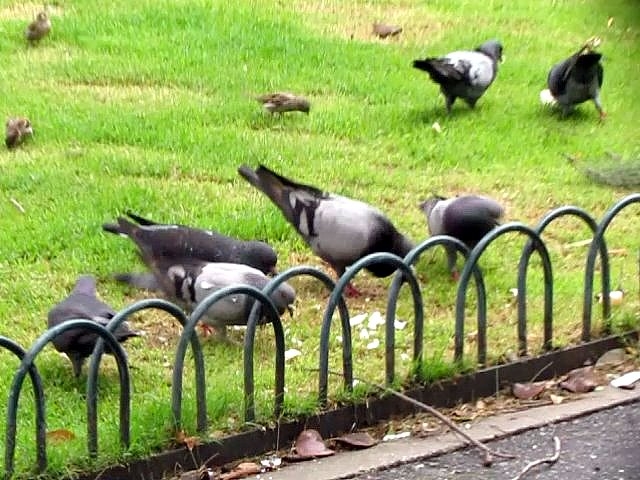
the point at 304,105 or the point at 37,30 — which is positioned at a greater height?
the point at 37,30

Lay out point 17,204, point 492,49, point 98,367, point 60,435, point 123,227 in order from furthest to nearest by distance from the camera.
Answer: point 492,49
point 17,204
point 123,227
point 60,435
point 98,367

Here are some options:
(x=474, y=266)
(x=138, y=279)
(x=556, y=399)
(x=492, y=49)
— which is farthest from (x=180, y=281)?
(x=492, y=49)

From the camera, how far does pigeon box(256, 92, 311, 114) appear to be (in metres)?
8.87

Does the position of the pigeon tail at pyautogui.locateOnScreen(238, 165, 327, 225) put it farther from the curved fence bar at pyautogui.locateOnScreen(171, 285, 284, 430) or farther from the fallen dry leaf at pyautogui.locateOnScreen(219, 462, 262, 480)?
the fallen dry leaf at pyautogui.locateOnScreen(219, 462, 262, 480)

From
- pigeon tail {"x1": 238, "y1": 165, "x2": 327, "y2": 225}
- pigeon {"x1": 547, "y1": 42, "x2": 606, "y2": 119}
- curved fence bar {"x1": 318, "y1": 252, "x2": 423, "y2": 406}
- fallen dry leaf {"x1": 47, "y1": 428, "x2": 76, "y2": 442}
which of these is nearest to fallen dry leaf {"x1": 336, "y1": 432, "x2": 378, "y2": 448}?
curved fence bar {"x1": 318, "y1": 252, "x2": 423, "y2": 406}

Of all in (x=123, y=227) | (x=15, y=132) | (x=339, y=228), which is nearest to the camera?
(x=123, y=227)

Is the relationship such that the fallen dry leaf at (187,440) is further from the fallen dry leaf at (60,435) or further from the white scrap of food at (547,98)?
the white scrap of food at (547,98)

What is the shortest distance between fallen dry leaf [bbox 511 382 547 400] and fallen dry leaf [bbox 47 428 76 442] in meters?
1.84

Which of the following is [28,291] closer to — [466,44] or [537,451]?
[537,451]

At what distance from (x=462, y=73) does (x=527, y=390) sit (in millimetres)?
4524

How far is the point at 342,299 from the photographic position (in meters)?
4.73

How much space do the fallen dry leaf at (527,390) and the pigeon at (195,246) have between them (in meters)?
1.47

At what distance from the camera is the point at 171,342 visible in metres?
5.73

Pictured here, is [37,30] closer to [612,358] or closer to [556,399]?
[612,358]
